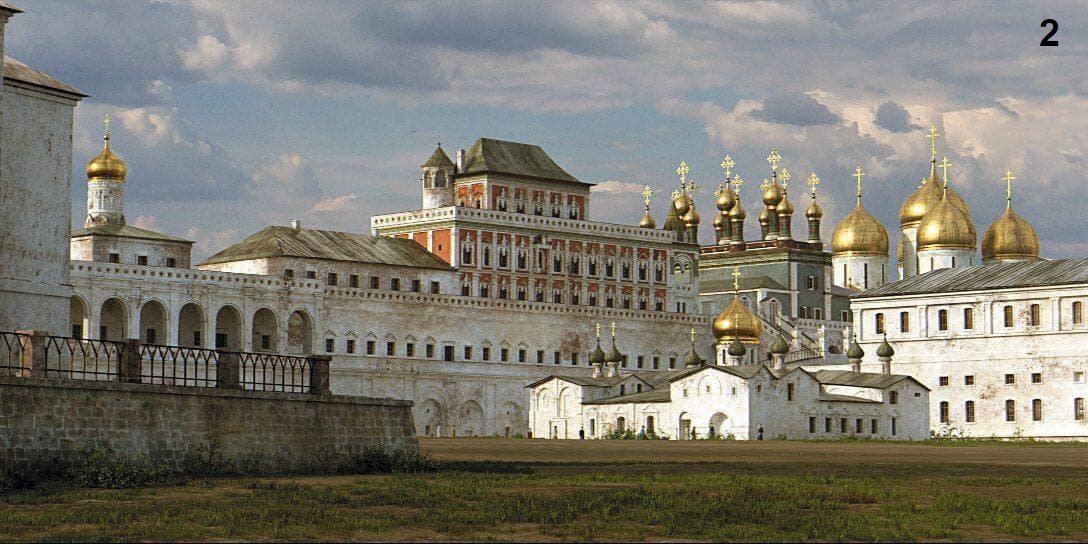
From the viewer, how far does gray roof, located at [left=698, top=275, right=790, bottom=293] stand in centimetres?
12169

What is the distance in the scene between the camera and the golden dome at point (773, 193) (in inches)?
4958

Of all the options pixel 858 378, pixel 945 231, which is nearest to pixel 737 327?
pixel 858 378

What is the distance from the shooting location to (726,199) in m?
128

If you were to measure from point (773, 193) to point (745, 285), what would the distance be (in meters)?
7.13

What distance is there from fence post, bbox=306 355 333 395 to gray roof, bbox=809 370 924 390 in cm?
4990

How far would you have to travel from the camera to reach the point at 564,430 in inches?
3460

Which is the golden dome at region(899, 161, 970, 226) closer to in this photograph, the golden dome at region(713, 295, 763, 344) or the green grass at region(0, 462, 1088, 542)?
the golden dome at region(713, 295, 763, 344)

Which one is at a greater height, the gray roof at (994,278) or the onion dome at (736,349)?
the gray roof at (994,278)

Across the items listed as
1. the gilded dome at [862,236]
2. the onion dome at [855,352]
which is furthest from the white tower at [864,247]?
the onion dome at [855,352]

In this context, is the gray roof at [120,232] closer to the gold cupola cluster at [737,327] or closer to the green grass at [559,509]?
the gold cupola cluster at [737,327]

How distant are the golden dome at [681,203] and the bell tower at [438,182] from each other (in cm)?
2202

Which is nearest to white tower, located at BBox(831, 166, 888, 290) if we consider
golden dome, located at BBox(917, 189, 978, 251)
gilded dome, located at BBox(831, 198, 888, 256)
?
gilded dome, located at BBox(831, 198, 888, 256)

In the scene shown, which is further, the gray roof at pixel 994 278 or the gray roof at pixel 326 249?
the gray roof at pixel 326 249

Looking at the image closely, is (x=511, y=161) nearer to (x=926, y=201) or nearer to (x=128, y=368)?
(x=926, y=201)
